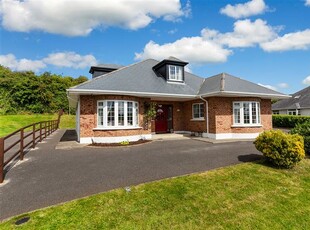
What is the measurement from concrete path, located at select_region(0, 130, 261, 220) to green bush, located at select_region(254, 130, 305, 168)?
1172mm

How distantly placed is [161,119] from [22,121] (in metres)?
20.8

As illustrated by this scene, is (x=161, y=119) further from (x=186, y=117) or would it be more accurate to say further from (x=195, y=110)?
(x=195, y=110)

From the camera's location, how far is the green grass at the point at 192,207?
3.91 metres

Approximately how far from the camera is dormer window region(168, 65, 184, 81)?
16203 millimetres

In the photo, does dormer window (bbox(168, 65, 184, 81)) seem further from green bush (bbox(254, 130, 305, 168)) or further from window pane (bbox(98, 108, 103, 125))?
green bush (bbox(254, 130, 305, 168))

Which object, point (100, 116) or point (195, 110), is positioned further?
point (195, 110)

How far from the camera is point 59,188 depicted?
17.7 feet

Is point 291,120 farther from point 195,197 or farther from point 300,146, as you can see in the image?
point 195,197

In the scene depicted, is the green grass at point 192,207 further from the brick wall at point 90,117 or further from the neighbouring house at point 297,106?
the neighbouring house at point 297,106

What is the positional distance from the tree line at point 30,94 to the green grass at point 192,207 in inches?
1307

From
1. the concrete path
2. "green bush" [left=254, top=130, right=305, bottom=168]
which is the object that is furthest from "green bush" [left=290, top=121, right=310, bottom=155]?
the concrete path

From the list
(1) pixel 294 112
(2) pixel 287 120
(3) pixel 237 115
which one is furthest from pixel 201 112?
(1) pixel 294 112

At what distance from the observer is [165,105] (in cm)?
1686

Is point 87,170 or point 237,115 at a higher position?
point 237,115
